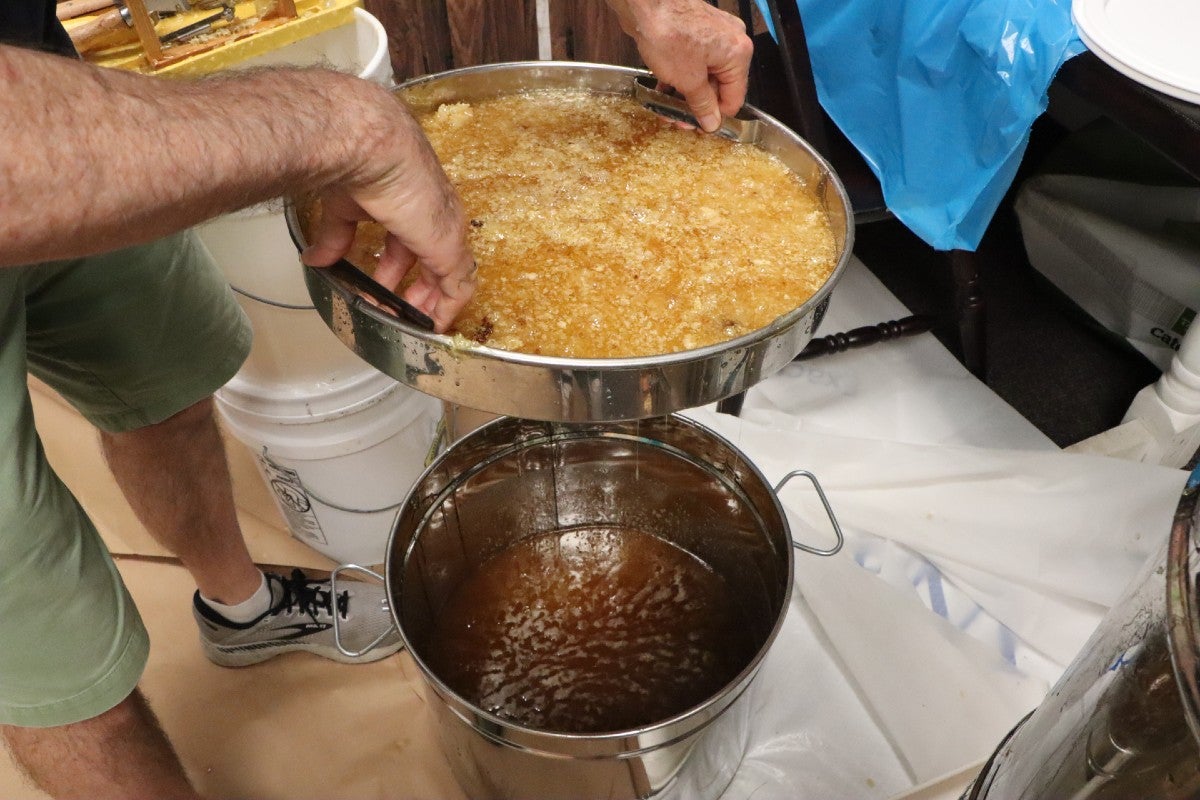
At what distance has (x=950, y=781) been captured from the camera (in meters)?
0.96

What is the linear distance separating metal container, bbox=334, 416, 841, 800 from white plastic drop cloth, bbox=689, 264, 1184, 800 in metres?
0.13

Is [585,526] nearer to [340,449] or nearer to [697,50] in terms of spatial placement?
[340,449]

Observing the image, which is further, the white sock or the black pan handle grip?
the white sock

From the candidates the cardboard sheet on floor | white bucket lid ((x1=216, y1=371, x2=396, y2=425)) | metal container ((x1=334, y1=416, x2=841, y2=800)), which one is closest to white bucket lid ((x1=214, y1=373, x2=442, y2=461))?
white bucket lid ((x1=216, y1=371, x2=396, y2=425))

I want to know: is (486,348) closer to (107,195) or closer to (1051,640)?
(107,195)

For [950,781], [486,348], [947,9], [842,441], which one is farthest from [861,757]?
[947,9]

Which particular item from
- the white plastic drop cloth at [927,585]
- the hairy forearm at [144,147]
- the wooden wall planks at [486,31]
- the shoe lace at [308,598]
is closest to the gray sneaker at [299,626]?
the shoe lace at [308,598]

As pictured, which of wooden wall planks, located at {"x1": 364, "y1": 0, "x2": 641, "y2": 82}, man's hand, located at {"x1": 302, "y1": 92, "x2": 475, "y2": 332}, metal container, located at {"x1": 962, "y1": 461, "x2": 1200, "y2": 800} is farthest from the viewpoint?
wooden wall planks, located at {"x1": 364, "y1": 0, "x2": 641, "y2": 82}

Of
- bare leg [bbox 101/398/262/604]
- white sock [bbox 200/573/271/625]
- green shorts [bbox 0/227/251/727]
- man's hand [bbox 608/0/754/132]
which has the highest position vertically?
man's hand [bbox 608/0/754/132]

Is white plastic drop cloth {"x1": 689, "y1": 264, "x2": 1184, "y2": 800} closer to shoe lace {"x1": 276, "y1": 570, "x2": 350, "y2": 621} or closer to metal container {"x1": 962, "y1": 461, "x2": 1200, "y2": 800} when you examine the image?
metal container {"x1": 962, "y1": 461, "x2": 1200, "y2": 800}

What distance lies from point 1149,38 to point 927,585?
0.71 meters

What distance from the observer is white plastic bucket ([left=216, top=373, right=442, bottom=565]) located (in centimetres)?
106

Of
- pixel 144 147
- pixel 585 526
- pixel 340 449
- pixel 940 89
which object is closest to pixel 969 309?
pixel 940 89

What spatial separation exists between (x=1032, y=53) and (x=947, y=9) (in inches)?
4.8
